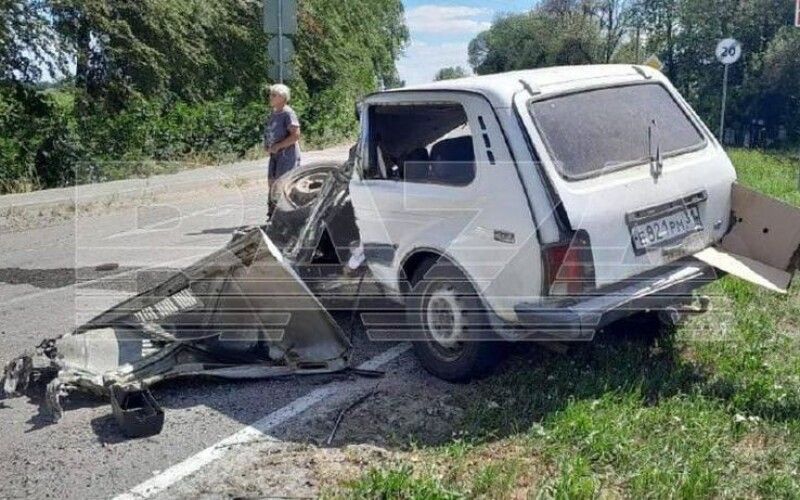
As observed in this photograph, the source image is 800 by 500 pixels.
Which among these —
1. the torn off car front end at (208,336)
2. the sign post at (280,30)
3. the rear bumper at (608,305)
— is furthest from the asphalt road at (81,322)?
the sign post at (280,30)

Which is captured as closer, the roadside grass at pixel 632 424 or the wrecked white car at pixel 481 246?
the roadside grass at pixel 632 424

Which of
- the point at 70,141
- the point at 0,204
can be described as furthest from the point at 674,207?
the point at 70,141

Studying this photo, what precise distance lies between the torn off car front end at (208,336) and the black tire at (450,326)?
55cm

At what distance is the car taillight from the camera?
389 cm

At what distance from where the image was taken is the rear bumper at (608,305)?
390 cm

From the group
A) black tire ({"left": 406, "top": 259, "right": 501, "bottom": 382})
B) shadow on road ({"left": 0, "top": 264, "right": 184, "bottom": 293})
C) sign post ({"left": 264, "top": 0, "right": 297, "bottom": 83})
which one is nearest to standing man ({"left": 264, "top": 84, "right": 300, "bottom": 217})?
shadow on road ({"left": 0, "top": 264, "right": 184, "bottom": 293})

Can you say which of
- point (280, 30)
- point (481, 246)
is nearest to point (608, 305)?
point (481, 246)

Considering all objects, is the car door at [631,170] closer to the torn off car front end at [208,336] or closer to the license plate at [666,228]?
the license plate at [666,228]

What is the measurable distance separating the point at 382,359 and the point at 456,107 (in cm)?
175

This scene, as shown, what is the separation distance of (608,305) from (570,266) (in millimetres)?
299

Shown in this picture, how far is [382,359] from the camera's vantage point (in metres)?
5.05

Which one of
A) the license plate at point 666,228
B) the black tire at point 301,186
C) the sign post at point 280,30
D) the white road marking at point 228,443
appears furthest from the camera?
the sign post at point 280,30

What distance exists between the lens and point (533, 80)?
4.43 metres

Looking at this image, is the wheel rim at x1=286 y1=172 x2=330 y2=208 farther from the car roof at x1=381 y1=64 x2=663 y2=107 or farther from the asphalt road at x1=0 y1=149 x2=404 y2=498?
the car roof at x1=381 y1=64 x2=663 y2=107
